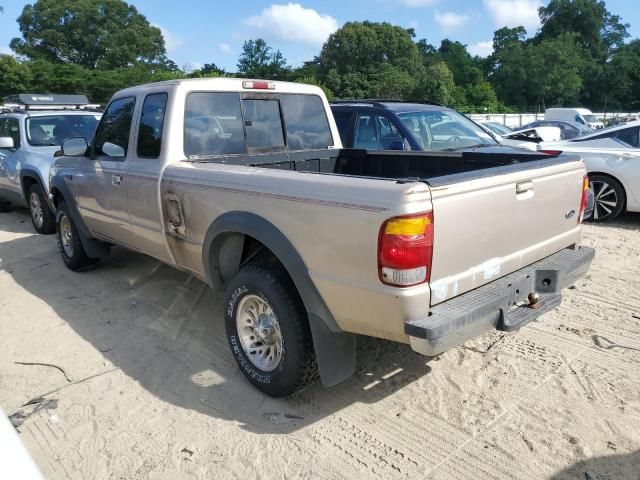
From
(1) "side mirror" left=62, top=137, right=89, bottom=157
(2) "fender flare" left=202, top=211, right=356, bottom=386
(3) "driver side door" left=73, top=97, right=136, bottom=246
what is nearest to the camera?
(2) "fender flare" left=202, top=211, right=356, bottom=386

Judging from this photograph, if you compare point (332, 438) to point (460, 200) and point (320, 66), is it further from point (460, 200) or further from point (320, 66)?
point (320, 66)

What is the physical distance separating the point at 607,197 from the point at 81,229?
718 cm

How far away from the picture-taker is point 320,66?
8412 cm

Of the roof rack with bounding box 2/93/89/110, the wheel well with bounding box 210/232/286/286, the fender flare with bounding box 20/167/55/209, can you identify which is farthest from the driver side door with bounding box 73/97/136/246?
the roof rack with bounding box 2/93/89/110

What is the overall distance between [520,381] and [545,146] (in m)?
6.56

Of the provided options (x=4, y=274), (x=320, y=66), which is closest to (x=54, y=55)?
(x=320, y=66)

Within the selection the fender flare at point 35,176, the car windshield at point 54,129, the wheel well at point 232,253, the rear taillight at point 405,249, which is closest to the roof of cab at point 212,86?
the wheel well at point 232,253

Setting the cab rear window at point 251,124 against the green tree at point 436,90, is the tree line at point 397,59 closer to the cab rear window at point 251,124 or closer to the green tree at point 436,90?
the green tree at point 436,90

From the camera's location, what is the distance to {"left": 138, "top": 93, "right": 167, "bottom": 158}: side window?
13.5ft

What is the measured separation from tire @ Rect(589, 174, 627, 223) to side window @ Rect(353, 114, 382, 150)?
342cm

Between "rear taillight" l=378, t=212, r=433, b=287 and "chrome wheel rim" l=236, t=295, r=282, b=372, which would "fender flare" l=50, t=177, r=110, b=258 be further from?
"rear taillight" l=378, t=212, r=433, b=287

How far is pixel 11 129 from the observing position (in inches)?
341

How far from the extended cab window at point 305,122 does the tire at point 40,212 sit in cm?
470

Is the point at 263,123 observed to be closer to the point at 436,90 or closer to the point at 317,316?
the point at 317,316
